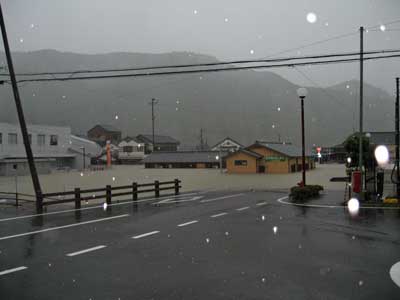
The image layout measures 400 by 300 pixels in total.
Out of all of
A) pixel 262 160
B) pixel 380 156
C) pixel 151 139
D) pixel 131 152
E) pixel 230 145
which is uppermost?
pixel 151 139

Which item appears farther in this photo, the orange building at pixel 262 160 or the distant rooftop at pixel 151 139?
the distant rooftop at pixel 151 139

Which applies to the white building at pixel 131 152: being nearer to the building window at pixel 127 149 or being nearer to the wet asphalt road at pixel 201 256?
the building window at pixel 127 149

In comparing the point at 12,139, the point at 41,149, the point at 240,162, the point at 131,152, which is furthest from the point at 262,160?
the point at 131,152

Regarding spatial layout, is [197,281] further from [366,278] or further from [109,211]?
[109,211]

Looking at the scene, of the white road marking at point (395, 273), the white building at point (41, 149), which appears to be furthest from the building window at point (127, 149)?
the white road marking at point (395, 273)

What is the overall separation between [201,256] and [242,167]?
46.9 metres

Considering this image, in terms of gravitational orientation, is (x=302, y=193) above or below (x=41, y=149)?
below

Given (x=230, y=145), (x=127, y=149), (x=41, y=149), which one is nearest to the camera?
(x=41, y=149)

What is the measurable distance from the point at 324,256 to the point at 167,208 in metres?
10.3

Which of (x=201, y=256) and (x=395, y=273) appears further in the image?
(x=201, y=256)

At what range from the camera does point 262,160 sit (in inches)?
2176

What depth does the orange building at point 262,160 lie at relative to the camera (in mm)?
54031

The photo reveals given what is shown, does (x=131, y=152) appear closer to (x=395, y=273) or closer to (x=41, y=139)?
(x=41, y=139)

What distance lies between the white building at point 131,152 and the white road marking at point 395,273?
9512cm
